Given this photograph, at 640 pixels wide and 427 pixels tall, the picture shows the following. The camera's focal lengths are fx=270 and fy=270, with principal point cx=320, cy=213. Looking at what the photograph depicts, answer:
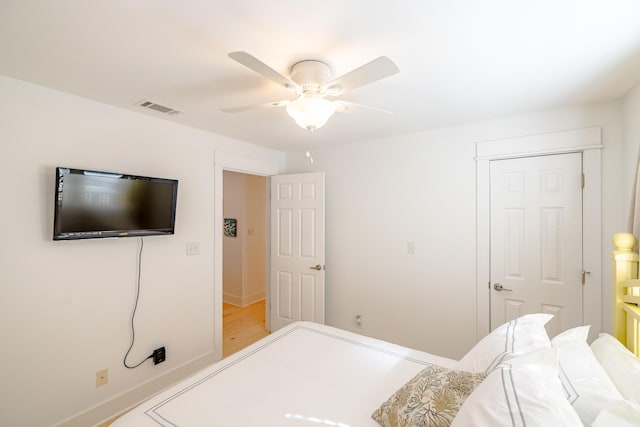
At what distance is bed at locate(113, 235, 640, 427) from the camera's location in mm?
829

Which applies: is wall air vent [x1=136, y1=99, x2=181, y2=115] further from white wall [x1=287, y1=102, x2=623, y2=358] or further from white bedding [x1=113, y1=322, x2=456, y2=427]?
white bedding [x1=113, y1=322, x2=456, y2=427]

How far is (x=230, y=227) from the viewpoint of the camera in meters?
4.68

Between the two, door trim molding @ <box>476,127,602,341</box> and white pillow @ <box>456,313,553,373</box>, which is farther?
door trim molding @ <box>476,127,602,341</box>

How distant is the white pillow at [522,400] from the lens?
0.75m

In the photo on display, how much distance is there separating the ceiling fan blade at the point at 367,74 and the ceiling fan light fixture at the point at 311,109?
4.9 inches

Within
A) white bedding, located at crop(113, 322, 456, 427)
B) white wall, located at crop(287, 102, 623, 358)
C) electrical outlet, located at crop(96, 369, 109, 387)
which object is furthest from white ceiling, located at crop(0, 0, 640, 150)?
electrical outlet, located at crop(96, 369, 109, 387)

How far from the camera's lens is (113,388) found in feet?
6.78

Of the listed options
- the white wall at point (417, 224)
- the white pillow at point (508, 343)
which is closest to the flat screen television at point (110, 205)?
the white wall at point (417, 224)

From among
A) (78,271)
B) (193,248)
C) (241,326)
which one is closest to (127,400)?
(78,271)

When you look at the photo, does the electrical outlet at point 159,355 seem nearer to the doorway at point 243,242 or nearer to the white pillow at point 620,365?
the doorway at point 243,242

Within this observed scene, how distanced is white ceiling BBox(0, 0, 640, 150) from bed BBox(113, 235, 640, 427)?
1027 millimetres

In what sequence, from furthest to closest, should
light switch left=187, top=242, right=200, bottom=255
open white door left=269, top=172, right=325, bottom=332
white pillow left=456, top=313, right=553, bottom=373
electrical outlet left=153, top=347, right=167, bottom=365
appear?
open white door left=269, top=172, right=325, bottom=332 < light switch left=187, top=242, right=200, bottom=255 < electrical outlet left=153, top=347, right=167, bottom=365 < white pillow left=456, top=313, right=553, bottom=373

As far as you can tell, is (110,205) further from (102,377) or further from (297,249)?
(297,249)

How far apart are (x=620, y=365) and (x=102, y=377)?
3.04 meters
